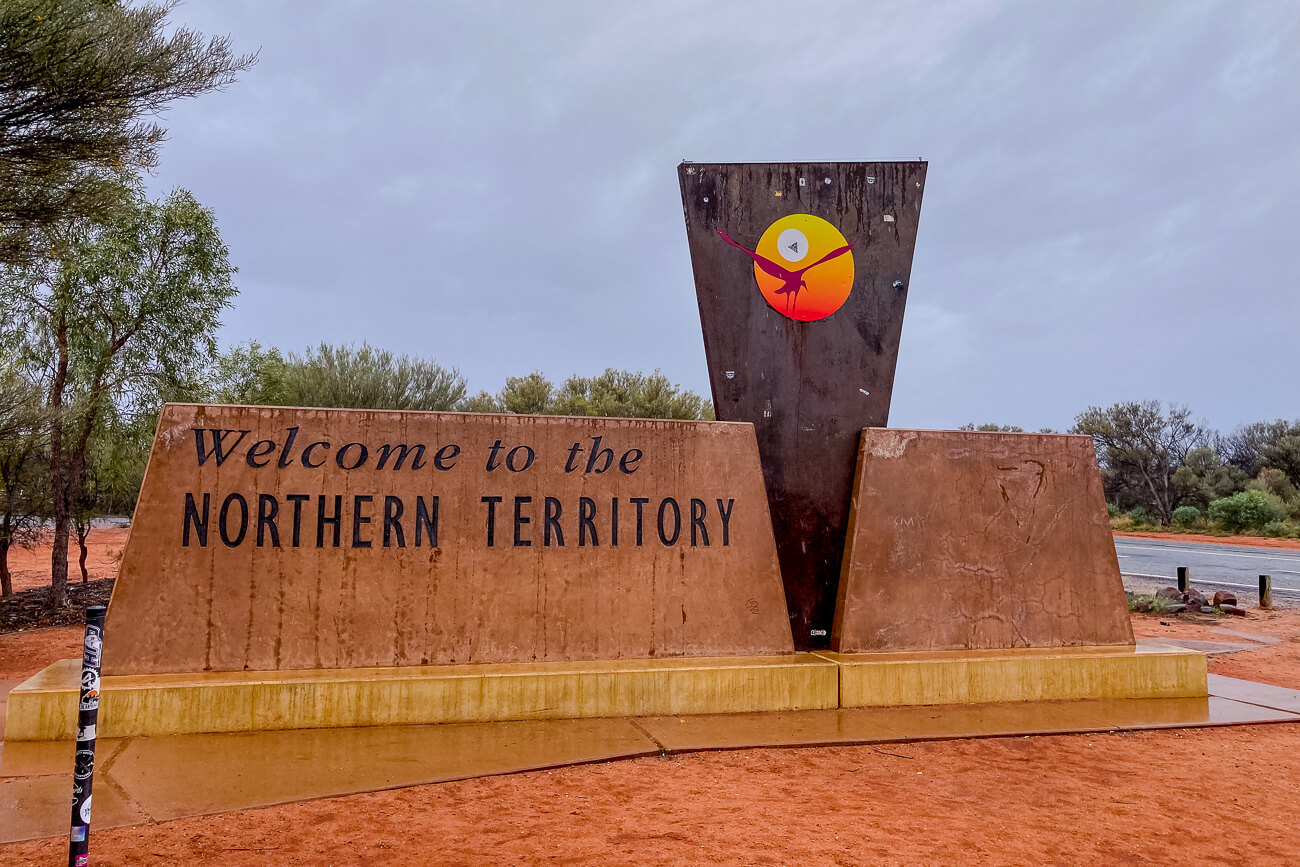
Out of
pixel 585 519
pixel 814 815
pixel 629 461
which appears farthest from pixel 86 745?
pixel 629 461

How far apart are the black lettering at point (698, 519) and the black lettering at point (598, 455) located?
69 cm

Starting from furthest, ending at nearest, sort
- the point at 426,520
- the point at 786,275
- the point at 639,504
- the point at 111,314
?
1. the point at 111,314
2. the point at 786,275
3. the point at 639,504
4. the point at 426,520

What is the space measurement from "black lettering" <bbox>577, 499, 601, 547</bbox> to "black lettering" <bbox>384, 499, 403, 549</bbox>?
47.8 inches

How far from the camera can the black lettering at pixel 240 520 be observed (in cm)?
555

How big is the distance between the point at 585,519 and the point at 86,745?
372 cm

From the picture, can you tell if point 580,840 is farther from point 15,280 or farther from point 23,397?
point 15,280

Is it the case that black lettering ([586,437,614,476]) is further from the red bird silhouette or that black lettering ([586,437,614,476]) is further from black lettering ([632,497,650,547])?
the red bird silhouette

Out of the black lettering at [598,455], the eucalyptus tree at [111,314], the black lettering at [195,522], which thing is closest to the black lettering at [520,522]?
the black lettering at [598,455]

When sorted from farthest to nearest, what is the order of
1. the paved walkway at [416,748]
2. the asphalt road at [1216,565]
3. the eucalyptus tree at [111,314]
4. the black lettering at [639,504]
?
the asphalt road at [1216,565] < the eucalyptus tree at [111,314] < the black lettering at [639,504] < the paved walkway at [416,748]

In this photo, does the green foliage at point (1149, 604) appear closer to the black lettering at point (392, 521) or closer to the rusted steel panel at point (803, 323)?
the rusted steel panel at point (803, 323)

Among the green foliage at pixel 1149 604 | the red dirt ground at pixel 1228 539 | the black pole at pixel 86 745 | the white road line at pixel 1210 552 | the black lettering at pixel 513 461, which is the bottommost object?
the green foliage at pixel 1149 604

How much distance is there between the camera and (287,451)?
5762mm

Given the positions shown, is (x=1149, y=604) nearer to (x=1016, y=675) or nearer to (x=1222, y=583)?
(x=1222, y=583)

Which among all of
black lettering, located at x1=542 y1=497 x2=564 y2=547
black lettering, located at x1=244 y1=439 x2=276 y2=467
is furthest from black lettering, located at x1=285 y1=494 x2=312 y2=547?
black lettering, located at x1=542 y1=497 x2=564 y2=547
